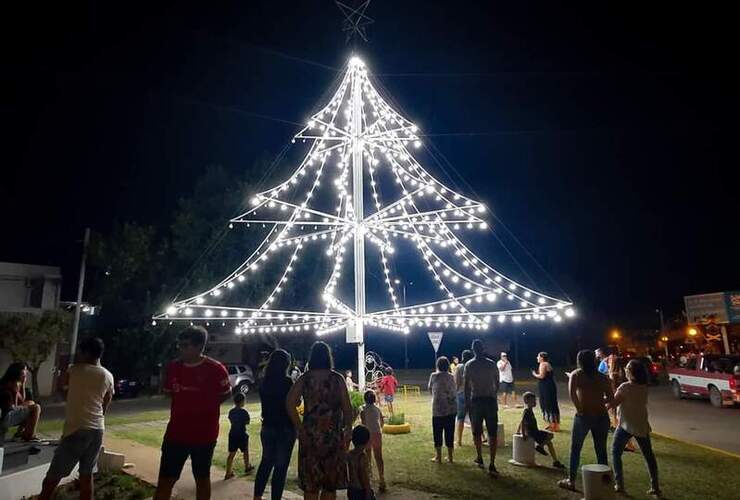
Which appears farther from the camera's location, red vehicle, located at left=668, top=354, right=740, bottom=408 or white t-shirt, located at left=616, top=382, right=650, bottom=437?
red vehicle, located at left=668, top=354, right=740, bottom=408

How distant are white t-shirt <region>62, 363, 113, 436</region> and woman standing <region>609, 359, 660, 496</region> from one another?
5740mm

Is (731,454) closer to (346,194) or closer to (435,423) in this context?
(435,423)

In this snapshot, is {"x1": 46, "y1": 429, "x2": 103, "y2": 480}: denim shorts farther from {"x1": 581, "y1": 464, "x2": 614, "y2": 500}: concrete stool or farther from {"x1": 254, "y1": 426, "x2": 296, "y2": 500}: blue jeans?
{"x1": 581, "y1": 464, "x2": 614, "y2": 500}: concrete stool

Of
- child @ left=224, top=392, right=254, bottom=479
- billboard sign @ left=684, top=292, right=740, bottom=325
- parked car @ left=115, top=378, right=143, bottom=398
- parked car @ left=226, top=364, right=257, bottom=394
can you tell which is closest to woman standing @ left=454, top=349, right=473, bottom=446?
child @ left=224, top=392, right=254, bottom=479

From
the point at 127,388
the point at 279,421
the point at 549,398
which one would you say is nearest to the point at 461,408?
the point at 549,398

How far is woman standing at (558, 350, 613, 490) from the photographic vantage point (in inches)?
227

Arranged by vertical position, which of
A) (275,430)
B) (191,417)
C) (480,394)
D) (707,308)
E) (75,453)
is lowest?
(75,453)

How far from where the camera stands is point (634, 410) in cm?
580

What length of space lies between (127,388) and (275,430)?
19.6 meters

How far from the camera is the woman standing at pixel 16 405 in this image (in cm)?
640

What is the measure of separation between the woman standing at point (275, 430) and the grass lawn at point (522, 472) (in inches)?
50.8

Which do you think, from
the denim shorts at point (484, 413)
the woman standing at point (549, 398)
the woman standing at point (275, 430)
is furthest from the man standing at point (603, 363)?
the woman standing at point (275, 430)

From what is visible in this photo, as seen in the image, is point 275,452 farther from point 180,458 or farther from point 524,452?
point 524,452

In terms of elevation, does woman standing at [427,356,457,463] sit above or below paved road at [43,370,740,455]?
above
